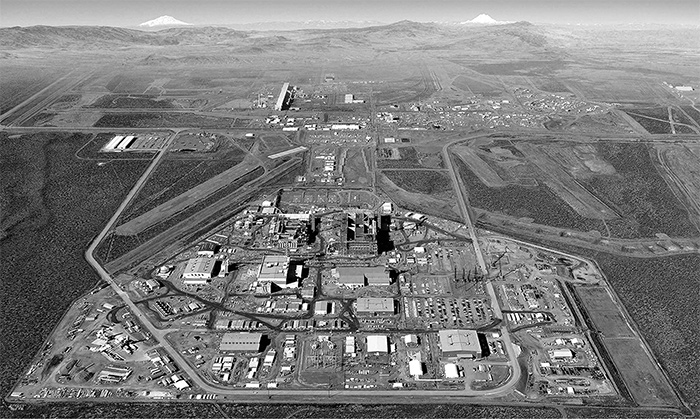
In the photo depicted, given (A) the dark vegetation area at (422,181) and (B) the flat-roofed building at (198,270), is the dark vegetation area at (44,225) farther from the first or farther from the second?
(A) the dark vegetation area at (422,181)

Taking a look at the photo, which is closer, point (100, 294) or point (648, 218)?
point (100, 294)

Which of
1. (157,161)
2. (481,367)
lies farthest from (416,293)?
(157,161)

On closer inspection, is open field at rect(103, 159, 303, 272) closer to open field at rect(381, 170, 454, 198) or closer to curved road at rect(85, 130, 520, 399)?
curved road at rect(85, 130, 520, 399)

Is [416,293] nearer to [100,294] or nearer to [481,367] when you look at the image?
[481,367]

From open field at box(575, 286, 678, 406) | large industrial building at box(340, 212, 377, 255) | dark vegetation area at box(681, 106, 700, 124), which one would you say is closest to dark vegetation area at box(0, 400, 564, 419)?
open field at box(575, 286, 678, 406)

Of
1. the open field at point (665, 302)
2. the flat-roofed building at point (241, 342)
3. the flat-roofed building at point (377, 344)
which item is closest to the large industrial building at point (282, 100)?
the open field at point (665, 302)

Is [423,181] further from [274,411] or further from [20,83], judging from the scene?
Result: [20,83]

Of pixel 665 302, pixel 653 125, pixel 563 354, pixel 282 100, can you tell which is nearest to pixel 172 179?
pixel 282 100
